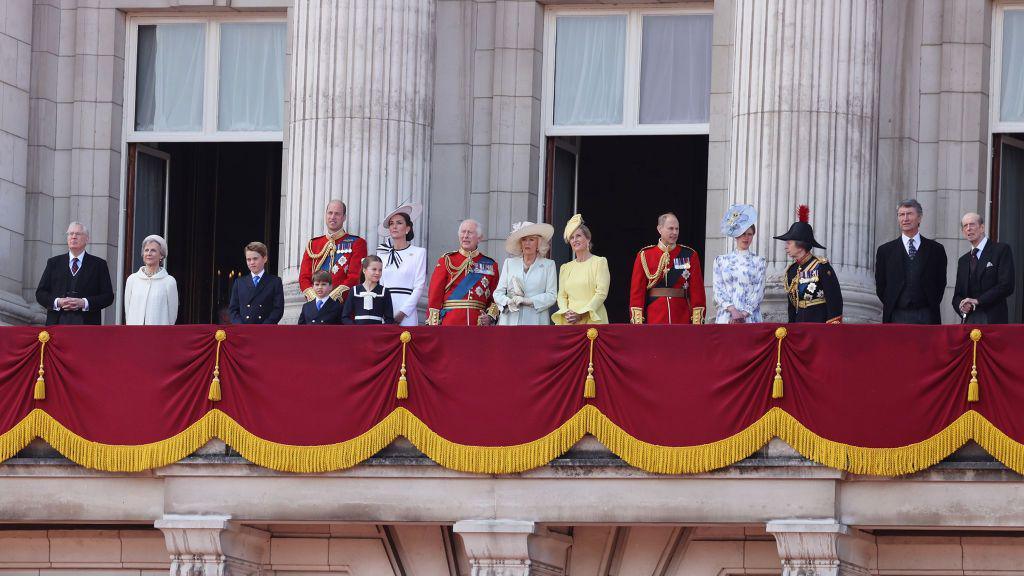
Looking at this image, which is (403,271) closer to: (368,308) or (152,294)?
(368,308)

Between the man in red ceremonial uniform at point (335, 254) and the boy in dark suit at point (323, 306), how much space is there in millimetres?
861

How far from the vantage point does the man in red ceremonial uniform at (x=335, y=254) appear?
29.7 meters

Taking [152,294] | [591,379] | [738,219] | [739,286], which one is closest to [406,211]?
[152,294]

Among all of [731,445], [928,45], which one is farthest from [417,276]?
[928,45]

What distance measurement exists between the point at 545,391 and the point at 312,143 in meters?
6.12

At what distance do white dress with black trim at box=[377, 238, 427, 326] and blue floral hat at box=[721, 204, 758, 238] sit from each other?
3.62 meters

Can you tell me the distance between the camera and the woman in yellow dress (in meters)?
28.3

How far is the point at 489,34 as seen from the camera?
3441 centimetres

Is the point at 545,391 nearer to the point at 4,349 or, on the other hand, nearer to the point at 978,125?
the point at 4,349

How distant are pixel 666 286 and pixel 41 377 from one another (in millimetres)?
7007

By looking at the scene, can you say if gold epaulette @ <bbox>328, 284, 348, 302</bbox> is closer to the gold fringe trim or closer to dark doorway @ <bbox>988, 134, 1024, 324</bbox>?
the gold fringe trim

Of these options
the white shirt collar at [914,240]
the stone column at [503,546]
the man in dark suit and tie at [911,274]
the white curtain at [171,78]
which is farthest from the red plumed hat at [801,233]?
the white curtain at [171,78]

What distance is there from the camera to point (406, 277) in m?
29.7

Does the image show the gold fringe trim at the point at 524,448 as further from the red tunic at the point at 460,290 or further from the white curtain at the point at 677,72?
the white curtain at the point at 677,72
